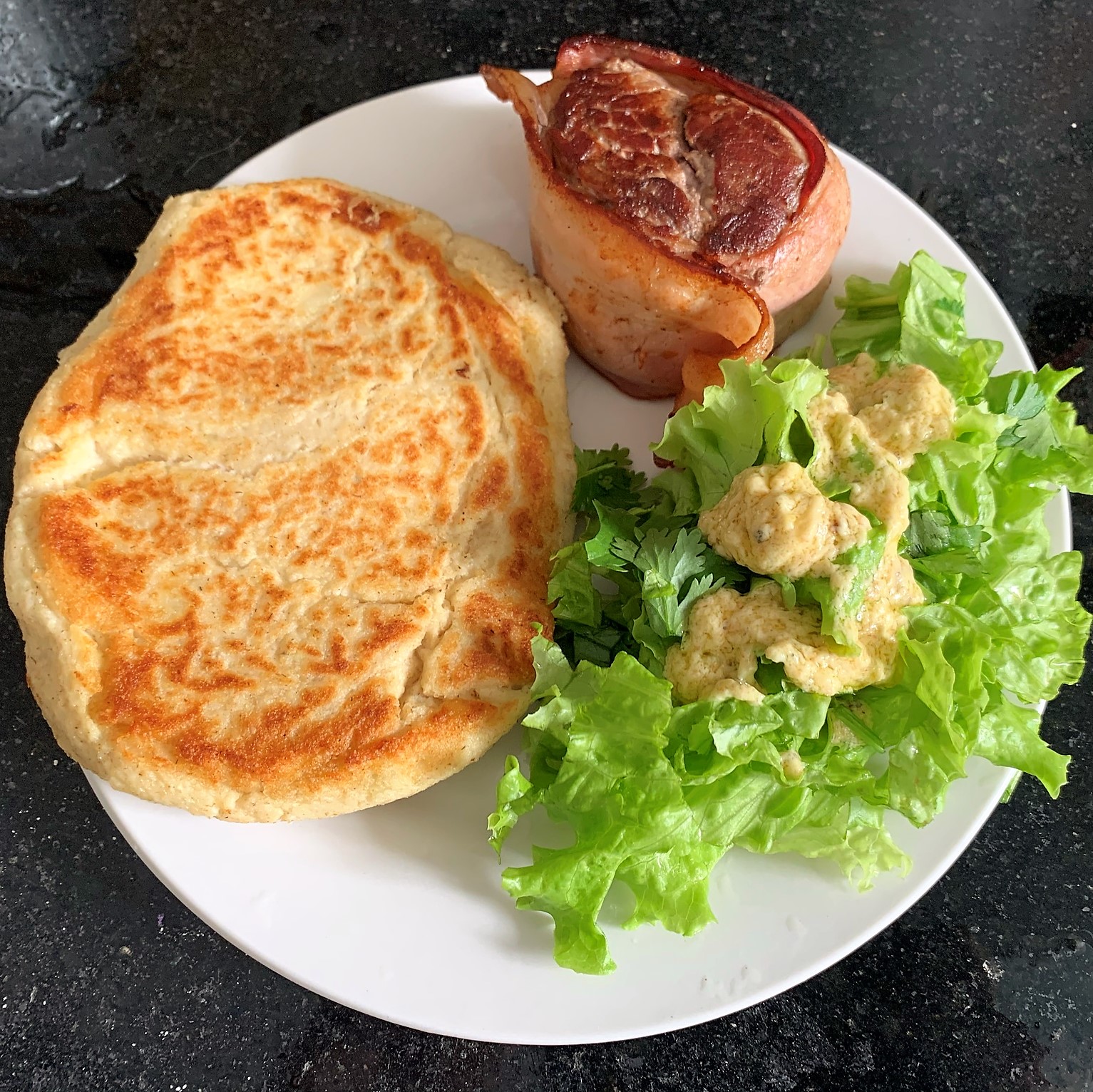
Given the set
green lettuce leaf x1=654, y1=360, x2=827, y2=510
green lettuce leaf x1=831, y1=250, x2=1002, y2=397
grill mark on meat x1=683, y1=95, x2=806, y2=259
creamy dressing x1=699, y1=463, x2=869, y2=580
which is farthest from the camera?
green lettuce leaf x1=831, y1=250, x2=1002, y2=397

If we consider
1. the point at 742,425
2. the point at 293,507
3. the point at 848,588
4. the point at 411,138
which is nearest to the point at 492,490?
the point at 293,507

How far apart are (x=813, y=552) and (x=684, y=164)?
0.89m

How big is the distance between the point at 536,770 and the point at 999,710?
36.0 inches

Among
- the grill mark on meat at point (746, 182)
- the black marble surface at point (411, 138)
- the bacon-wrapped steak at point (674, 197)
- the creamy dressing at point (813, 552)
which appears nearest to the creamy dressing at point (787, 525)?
the creamy dressing at point (813, 552)

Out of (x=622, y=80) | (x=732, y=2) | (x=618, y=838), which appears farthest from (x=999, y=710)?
(x=732, y=2)

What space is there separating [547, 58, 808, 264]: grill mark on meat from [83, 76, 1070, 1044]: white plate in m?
1.13

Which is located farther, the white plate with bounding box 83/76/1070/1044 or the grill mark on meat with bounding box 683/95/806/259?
the grill mark on meat with bounding box 683/95/806/259

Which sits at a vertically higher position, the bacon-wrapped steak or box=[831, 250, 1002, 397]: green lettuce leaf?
the bacon-wrapped steak

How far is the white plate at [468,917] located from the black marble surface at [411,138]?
0.48m

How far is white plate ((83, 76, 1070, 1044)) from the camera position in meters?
1.70

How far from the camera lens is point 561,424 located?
6.71ft

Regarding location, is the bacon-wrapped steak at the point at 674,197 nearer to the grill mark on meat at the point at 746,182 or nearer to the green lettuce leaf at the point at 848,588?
the grill mark on meat at the point at 746,182

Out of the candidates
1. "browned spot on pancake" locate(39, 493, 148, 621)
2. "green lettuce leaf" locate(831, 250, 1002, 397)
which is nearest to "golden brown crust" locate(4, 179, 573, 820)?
"browned spot on pancake" locate(39, 493, 148, 621)

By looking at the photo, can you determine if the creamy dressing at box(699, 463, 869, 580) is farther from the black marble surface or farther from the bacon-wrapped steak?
the black marble surface
